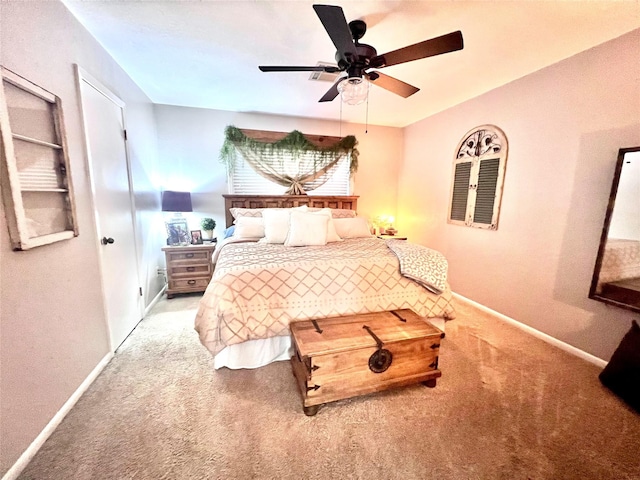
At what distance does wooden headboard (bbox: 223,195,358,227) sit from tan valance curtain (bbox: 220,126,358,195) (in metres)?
0.14

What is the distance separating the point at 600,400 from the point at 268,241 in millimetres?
2921

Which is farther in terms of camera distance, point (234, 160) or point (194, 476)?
point (234, 160)

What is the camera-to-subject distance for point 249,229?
9.98 feet

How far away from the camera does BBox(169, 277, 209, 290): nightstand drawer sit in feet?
10.6

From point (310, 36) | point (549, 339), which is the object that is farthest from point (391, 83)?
point (549, 339)

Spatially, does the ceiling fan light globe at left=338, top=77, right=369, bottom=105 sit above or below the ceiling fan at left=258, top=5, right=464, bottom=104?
below

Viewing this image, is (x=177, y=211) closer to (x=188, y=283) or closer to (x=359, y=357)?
(x=188, y=283)

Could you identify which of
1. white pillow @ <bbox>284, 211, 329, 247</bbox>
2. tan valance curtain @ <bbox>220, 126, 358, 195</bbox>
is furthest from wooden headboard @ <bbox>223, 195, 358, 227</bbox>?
white pillow @ <bbox>284, 211, 329, 247</bbox>

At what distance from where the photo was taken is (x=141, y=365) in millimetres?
1985

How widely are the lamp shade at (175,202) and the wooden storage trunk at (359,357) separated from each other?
241 centimetres

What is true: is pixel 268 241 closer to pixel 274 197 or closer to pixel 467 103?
pixel 274 197

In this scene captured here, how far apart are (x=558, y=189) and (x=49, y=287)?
3.93 m

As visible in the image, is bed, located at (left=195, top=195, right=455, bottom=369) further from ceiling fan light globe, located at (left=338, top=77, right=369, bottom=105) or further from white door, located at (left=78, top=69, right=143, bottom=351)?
ceiling fan light globe, located at (left=338, top=77, right=369, bottom=105)

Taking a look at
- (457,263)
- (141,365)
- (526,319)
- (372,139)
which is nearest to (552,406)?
(526,319)
